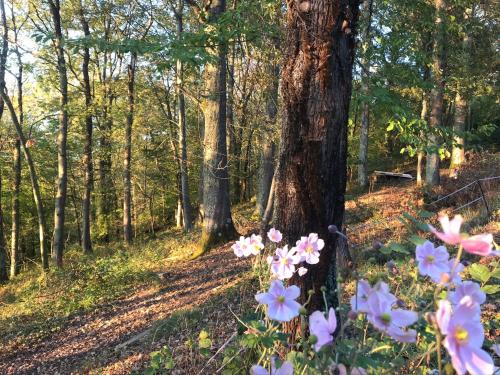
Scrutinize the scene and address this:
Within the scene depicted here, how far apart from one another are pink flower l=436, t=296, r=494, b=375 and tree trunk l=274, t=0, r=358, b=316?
5.12 feet

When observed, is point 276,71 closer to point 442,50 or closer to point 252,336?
point 442,50

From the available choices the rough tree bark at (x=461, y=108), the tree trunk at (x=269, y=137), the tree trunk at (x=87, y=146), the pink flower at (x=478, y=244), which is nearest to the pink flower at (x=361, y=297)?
the pink flower at (x=478, y=244)

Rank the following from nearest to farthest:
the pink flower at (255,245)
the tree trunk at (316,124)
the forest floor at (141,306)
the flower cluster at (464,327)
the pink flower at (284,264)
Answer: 1. the flower cluster at (464,327)
2. the pink flower at (284,264)
3. the pink flower at (255,245)
4. the tree trunk at (316,124)
5. the forest floor at (141,306)

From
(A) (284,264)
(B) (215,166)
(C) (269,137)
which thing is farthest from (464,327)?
(C) (269,137)

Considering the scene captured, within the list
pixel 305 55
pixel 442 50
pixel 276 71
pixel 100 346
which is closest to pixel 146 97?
pixel 276 71

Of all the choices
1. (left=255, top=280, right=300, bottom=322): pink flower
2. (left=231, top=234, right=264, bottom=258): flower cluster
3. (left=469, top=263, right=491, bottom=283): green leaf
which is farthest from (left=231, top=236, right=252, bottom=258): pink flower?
(left=469, top=263, right=491, bottom=283): green leaf

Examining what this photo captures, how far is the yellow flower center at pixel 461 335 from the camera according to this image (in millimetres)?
707

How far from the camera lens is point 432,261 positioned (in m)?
0.95

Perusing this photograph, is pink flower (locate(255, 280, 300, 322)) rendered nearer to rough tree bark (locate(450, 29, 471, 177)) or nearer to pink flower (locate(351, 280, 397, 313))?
pink flower (locate(351, 280, 397, 313))

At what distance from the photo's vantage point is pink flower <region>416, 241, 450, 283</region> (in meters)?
0.92

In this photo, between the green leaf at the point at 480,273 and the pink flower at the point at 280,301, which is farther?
the green leaf at the point at 480,273

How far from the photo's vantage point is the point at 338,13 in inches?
85.9

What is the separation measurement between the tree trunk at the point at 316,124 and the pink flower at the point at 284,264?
0.80 m

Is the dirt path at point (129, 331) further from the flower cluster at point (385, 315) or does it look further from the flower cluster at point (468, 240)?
the flower cluster at point (468, 240)
